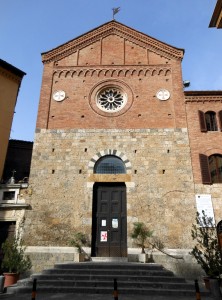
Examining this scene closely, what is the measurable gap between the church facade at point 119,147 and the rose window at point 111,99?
2.5 inches

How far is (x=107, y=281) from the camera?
9516 millimetres

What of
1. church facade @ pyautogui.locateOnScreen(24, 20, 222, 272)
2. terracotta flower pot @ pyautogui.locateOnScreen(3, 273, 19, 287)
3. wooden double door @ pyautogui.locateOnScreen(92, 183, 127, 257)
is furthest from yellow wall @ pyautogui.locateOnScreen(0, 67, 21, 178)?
terracotta flower pot @ pyautogui.locateOnScreen(3, 273, 19, 287)

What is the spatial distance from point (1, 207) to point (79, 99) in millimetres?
7848

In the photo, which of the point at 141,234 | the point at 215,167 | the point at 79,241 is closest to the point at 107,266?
the point at 141,234

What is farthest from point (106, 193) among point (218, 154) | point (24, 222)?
point (218, 154)

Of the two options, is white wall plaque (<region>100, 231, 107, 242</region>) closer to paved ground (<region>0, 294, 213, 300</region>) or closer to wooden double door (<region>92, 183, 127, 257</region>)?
wooden double door (<region>92, 183, 127, 257</region>)

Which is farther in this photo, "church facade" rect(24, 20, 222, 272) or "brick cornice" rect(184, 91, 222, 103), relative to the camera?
"brick cornice" rect(184, 91, 222, 103)

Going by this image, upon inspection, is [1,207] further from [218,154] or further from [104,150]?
[218,154]

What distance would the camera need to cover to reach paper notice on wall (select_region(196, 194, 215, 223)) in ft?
44.7

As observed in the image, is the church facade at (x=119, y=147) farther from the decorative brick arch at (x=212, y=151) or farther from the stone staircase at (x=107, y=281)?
the stone staircase at (x=107, y=281)

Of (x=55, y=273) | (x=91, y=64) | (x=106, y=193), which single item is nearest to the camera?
(x=55, y=273)

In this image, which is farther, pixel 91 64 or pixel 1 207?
pixel 91 64

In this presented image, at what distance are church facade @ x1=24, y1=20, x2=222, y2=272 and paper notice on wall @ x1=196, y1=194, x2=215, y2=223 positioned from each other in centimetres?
7

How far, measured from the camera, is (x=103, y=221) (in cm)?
1406
